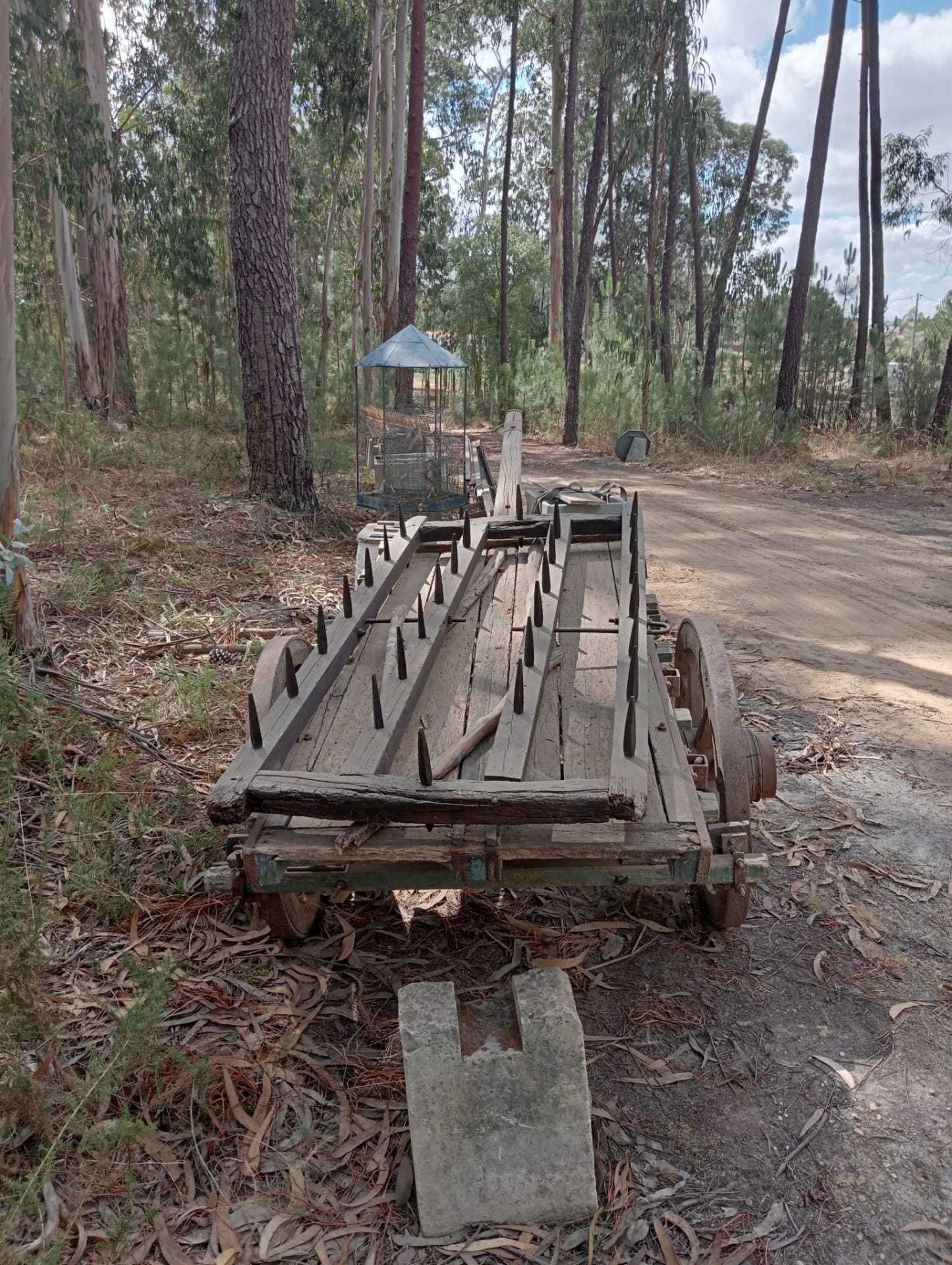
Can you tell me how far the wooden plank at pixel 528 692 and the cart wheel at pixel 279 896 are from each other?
770mm

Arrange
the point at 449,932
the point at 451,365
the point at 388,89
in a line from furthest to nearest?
the point at 388,89
the point at 451,365
the point at 449,932

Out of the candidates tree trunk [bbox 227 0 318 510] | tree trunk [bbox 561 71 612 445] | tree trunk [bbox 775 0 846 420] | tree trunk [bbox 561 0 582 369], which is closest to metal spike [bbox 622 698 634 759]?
tree trunk [bbox 227 0 318 510]

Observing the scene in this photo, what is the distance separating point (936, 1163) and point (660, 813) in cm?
110

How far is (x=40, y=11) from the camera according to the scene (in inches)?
561

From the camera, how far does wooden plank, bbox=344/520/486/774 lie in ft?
8.32

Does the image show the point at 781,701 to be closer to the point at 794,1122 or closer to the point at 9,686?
the point at 794,1122

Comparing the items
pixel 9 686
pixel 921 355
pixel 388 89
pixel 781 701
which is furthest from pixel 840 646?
pixel 388 89

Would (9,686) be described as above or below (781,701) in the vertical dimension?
above

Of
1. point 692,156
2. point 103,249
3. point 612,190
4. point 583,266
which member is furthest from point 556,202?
point 103,249

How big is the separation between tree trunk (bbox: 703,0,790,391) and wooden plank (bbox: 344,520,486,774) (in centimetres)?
1482

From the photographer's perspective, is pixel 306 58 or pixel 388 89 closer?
pixel 306 58

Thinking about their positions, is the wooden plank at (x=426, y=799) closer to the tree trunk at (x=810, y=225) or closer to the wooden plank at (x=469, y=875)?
the wooden plank at (x=469, y=875)

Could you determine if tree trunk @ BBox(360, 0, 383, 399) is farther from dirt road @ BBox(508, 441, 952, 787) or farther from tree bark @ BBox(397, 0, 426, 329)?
dirt road @ BBox(508, 441, 952, 787)

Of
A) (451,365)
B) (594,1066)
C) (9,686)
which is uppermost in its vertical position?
(451,365)
